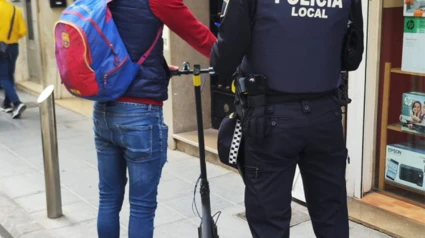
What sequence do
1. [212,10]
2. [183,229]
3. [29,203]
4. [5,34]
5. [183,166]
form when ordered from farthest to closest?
[5,34]
[212,10]
[183,166]
[29,203]
[183,229]

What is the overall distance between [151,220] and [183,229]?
1.20 m

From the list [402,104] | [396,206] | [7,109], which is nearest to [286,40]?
[402,104]

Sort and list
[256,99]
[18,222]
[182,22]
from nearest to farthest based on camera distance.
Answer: [256,99]
[182,22]
[18,222]

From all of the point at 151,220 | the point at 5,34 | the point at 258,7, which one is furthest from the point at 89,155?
the point at 258,7

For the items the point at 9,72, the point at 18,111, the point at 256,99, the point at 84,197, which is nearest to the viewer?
the point at 256,99

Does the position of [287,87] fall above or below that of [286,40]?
below

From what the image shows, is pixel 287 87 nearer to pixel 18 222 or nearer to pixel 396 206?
pixel 396 206

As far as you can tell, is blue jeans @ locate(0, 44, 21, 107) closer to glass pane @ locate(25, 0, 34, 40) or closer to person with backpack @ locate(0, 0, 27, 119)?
person with backpack @ locate(0, 0, 27, 119)

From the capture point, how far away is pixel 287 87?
9.36 feet

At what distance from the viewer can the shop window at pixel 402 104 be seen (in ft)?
15.0

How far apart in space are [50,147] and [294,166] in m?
2.37

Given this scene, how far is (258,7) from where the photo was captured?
2.78 m

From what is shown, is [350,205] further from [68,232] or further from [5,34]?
[5,34]

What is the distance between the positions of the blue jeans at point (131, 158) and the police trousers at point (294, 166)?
571mm
